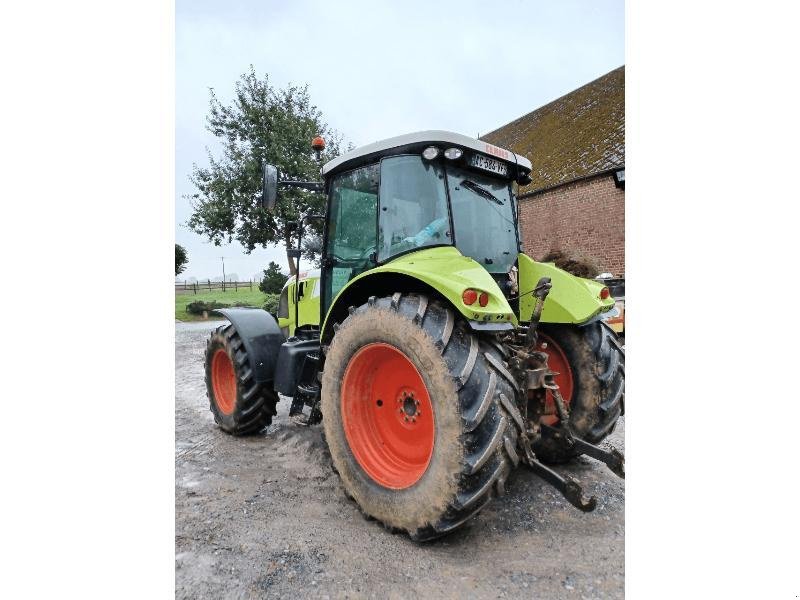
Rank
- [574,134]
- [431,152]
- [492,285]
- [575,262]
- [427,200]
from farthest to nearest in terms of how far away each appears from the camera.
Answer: [574,134], [575,262], [427,200], [431,152], [492,285]

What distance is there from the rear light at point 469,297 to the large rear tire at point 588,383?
992 millimetres

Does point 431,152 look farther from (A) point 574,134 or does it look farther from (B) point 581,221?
(A) point 574,134

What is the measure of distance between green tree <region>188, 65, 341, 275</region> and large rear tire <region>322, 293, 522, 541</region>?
1.07 meters

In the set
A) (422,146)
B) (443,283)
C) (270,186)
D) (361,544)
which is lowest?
(361,544)

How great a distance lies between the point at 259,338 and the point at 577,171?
94.9 inches

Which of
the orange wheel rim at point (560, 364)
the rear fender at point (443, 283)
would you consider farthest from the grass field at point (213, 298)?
the orange wheel rim at point (560, 364)

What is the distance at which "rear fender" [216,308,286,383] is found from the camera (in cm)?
335

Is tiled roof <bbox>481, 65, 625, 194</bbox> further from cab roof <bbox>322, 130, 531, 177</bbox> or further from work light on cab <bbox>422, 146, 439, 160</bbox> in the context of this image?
work light on cab <bbox>422, 146, 439, 160</bbox>

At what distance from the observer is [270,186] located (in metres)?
2.58

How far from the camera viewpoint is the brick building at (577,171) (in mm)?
2014

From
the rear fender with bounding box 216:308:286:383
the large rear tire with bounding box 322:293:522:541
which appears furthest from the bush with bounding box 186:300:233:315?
the large rear tire with bounding box 322:293:522:541

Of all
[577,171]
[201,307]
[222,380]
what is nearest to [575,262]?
[577,171]

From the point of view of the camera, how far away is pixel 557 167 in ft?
8.81
